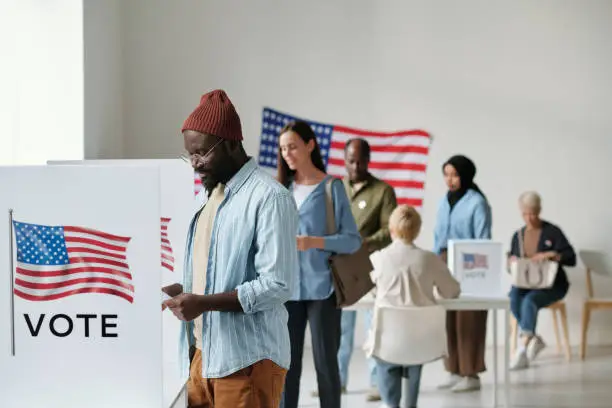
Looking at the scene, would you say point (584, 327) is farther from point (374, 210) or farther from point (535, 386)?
point (374, 210)

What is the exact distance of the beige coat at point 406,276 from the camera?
491 centimetres

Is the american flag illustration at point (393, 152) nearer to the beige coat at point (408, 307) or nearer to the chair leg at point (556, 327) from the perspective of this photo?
the chair leg at point (556, 327)

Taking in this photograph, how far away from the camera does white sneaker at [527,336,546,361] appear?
7810 millimetres

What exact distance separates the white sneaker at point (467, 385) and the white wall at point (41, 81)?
113 inches

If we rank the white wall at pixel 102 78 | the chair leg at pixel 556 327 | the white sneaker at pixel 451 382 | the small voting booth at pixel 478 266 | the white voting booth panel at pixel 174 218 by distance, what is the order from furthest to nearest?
1. the chair leg at pixel 556 327
2. the white sneaker at pixel 451 382
3. the small voting booth at pixel 478 266
4. the white wall at pixel 102 78
5. the white voting booth panel at pixel 174 218

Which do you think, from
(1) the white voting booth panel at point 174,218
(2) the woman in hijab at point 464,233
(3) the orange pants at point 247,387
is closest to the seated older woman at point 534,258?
(2) the woman in hijab at point 464,233

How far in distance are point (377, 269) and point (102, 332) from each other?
298 cm

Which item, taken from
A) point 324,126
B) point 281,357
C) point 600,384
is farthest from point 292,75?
point 281,357

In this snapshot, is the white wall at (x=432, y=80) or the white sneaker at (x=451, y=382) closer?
the white sneaker at (x=451, y=382)

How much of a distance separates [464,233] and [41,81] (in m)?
2.79

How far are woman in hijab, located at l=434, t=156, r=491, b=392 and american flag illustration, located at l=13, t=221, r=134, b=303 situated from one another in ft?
14.2

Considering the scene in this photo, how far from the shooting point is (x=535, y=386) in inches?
263

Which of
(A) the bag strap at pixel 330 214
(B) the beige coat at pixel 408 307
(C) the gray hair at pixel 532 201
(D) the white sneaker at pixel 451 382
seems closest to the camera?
(A) the bag strap at pixel 330 214

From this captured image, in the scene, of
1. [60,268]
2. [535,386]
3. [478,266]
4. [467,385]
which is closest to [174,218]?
[60,268]
